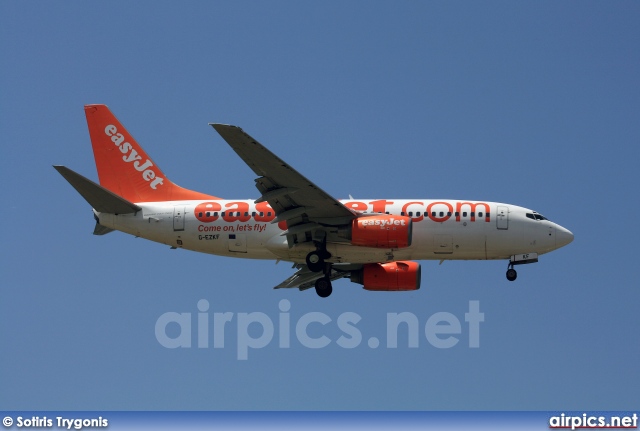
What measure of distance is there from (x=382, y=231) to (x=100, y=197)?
12911mm

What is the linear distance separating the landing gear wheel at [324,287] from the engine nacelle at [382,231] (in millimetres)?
3552

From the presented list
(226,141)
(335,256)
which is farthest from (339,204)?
(226,141)

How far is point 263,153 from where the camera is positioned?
5466 cm

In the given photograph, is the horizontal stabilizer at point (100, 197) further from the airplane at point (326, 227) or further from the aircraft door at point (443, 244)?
the aircraft door at point (443, 244)

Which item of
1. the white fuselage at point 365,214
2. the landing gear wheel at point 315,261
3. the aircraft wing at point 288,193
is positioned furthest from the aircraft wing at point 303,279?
the aircraft wing at point 288,193

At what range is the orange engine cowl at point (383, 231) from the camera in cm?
5788

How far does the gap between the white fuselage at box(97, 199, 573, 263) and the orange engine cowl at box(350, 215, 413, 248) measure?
0.84m

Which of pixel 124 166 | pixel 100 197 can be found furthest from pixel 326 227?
pixel 124 166

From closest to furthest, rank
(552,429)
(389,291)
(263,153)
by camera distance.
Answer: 1. (552,429)
2. (263,153)
3. (389,291)

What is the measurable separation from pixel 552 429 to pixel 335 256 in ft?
45.1

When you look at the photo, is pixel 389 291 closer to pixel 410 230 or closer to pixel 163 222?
pixel 410 230

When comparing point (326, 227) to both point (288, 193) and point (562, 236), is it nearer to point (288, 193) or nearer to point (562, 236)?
point (288, 193)

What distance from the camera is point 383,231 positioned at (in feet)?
190

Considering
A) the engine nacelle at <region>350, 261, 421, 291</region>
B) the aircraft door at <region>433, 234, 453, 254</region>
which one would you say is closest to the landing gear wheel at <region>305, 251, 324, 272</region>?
the engine nacelle at <region>350, 261, 421, 291</region>
